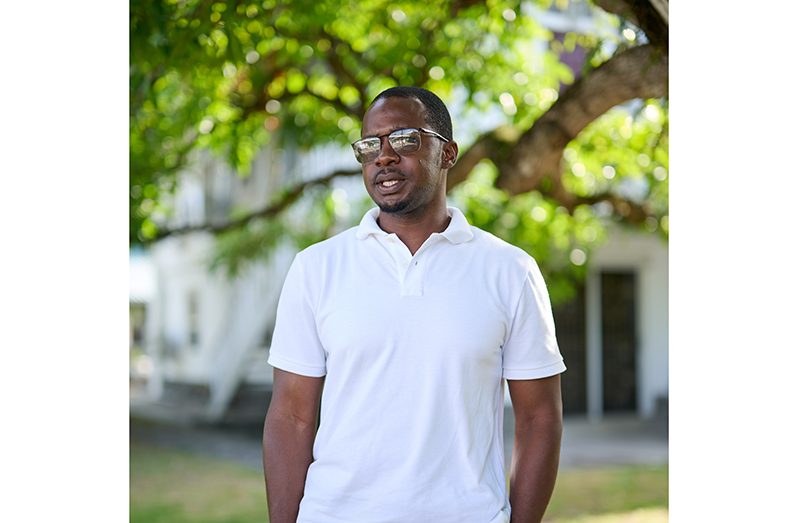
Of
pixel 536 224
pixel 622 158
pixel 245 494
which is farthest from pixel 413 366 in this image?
pixel 245 494

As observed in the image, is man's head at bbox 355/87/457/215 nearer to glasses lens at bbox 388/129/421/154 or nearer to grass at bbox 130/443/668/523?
glasses lens at bbox 388/129/421/154

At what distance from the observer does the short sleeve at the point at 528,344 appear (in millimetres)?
2281

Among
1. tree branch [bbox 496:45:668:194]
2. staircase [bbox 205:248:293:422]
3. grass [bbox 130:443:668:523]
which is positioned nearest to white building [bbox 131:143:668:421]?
staircase [bbox 205:248:293:422]

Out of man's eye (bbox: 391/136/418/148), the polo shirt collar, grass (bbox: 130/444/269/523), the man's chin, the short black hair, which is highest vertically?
the short black hair

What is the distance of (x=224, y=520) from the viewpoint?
7.14 m

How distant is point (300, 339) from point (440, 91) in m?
4.64

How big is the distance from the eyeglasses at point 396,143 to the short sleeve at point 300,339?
1.11 feet

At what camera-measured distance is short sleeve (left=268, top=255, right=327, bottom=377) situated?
2.33 metres

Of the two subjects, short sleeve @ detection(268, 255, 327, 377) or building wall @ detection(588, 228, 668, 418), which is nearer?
short sleeve @ detection(268, 255, 327, 377)

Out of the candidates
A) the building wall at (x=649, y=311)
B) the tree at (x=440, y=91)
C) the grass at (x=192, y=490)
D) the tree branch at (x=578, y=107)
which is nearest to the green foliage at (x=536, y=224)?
the tree at (x=440, y=91)

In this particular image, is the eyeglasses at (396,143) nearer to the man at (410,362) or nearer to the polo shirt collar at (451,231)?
the man at (410,362)
